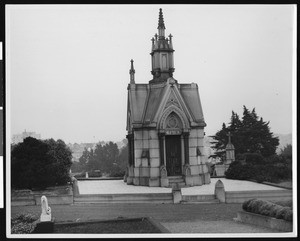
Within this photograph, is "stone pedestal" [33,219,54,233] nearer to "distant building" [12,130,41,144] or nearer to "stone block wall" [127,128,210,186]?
"distant building" [12,130,41,144]

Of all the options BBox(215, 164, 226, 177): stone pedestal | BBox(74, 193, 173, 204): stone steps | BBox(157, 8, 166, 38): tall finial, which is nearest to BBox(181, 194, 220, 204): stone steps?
BBox(74, 193, 173, 204): stone steps

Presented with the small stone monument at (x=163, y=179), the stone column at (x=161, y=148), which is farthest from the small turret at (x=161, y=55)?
the small stone monument at (x=163, y=179)

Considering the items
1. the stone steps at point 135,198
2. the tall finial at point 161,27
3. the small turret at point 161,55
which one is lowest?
the stone steps at point 135,198

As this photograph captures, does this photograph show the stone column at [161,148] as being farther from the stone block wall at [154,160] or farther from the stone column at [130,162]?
the stone column at [130,162]

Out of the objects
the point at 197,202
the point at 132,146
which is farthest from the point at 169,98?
the point at 197,202

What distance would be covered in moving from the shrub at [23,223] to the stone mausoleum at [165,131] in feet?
33.9

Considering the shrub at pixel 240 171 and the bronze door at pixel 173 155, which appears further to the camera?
the shrub at pixel 240 171

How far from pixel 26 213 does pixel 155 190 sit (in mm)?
8275

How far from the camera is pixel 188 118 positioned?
30500mm

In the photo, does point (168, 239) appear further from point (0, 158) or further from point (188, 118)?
point (188, 118)

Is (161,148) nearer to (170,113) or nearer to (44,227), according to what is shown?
(170,113)

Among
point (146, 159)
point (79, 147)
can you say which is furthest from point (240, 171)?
point (79, 147)

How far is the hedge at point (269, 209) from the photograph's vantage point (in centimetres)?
1764

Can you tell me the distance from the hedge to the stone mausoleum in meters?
10.1
